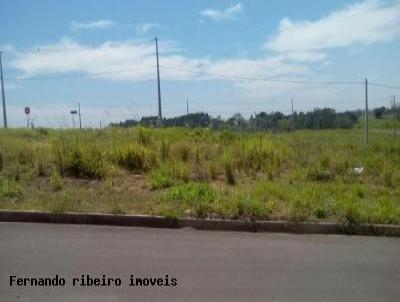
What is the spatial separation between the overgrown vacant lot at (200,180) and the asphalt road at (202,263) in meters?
0.90

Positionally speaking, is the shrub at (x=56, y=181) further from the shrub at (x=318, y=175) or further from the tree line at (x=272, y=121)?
the tree line at (x=272, y=121)

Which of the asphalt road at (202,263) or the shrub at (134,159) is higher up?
the shrub at (134,159)

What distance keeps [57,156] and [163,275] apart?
845 cm

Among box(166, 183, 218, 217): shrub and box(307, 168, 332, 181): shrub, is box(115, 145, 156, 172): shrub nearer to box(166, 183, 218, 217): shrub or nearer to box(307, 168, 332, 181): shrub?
box(166, 183, 218, 217): shrub

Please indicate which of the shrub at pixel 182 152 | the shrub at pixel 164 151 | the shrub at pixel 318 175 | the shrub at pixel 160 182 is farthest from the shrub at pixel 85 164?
the shrub at pixel 318 175

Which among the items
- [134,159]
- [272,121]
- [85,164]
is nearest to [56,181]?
[85,164]

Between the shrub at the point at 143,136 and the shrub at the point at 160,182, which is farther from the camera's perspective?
the shrub at the point at 143,136

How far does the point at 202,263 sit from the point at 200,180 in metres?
6.01

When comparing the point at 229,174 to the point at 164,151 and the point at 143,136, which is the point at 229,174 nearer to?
the point at 164,151

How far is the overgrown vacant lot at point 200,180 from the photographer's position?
388 inches

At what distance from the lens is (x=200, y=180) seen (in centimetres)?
1282

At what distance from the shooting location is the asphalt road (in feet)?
18.8

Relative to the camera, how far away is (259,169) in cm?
1458

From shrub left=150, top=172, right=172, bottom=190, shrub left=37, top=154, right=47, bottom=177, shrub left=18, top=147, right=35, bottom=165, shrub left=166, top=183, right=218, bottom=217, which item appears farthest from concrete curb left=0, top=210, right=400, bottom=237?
shrub left=18, top=147, right=35, bottom=165
